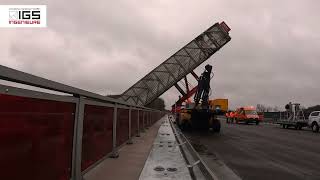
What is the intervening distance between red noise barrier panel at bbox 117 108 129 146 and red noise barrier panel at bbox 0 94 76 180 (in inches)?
224

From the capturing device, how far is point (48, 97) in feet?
15.5

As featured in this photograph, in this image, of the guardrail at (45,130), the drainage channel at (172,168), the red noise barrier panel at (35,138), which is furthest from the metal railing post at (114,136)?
the red noise barrier panel at (35,138)

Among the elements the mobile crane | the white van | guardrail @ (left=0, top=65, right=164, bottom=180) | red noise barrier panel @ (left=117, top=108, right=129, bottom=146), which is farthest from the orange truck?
guardrail @ (left=0, top=65, right=164, bottom=180)

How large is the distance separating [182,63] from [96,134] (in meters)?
30.4

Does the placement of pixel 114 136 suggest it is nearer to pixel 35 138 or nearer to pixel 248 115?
pixel 35 138

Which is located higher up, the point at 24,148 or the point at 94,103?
the point at 94,103

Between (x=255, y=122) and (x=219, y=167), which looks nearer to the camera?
(x=219, y=167)

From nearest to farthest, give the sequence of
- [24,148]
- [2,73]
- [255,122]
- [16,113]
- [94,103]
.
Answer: [2,73]
[16,113]
[24,148]
[94,103]
[255,122]

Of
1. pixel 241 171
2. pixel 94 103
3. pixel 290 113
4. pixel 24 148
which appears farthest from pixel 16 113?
pixel 290 113

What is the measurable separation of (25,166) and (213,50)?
33.9 metres

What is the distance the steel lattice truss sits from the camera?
123ft

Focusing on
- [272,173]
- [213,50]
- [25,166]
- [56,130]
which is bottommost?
[272,173]

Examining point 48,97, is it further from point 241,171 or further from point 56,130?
point 241,171

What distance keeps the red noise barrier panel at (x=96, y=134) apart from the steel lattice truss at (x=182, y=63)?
27.9 m
